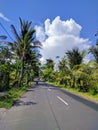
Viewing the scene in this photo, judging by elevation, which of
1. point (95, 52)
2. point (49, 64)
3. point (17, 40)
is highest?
point (49, 64)

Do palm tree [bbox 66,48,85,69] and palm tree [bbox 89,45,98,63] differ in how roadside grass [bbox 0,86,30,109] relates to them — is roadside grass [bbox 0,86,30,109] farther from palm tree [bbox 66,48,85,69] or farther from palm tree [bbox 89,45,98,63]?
palm tree [bbox 66,48,85,69]

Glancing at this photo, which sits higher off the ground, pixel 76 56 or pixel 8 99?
pixel 76 56

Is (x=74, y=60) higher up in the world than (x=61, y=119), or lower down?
higher up

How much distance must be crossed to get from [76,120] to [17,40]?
29.0m

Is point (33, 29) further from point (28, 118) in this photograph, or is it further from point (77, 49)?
point (28, 118)

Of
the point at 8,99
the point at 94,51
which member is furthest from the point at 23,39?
the point at 8,99

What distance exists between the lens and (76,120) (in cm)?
1007

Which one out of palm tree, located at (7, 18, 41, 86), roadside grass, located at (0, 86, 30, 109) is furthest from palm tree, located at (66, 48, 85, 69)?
roadside grass, located at (0, 86, 30, 109)

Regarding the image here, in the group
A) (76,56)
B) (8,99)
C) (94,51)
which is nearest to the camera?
(8,99)

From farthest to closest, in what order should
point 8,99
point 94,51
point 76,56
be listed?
point 76,56, point 94,51, point 8,99

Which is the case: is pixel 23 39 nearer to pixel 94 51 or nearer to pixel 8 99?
pixel 94 51

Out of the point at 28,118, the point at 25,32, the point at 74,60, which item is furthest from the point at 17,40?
→ the point at 28,118

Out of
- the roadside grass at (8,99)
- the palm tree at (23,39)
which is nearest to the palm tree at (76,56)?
the palm tree at (23,39)

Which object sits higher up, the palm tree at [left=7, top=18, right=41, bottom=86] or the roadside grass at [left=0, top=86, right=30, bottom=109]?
the palm tree at [left=7, top=18, right=41, bottom=86]
